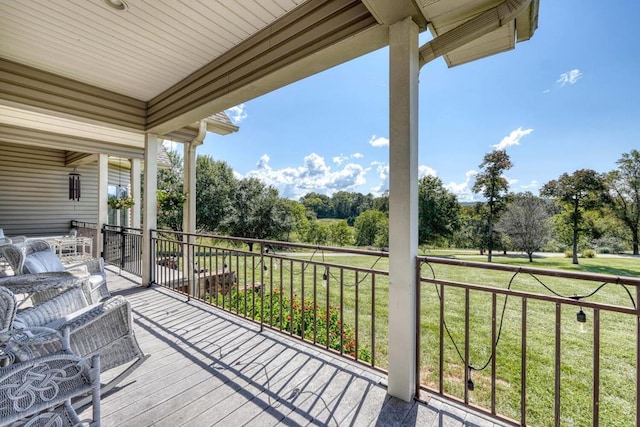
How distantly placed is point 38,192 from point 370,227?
54.7 feet

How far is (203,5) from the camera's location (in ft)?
7.27

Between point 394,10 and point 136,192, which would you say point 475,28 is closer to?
point 394,10

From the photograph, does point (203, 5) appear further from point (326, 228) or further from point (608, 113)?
point (608, 113)

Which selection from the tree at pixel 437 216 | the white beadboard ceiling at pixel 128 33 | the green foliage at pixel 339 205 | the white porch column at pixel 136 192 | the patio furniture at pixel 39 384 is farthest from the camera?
the green foliage at pixel 339 205

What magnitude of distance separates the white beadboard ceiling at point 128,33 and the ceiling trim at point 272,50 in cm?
8

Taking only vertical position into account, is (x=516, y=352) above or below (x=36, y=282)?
below

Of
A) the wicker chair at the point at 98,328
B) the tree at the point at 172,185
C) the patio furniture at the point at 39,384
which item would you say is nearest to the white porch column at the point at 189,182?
the wicker chair at the point at 98,328

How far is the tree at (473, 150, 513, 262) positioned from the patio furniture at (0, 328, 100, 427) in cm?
1790

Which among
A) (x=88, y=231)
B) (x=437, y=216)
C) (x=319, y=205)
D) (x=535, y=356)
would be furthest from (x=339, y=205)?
(x=535, y=356)

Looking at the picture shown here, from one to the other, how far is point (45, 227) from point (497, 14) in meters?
10.5

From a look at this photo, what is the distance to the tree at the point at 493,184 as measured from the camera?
52.6 ft

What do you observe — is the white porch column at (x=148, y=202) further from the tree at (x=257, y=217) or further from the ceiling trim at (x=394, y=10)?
the tree at (x=257, y=217)

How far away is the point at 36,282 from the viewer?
2094 millimetres

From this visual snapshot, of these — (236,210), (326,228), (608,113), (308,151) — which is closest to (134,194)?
(236,210)
